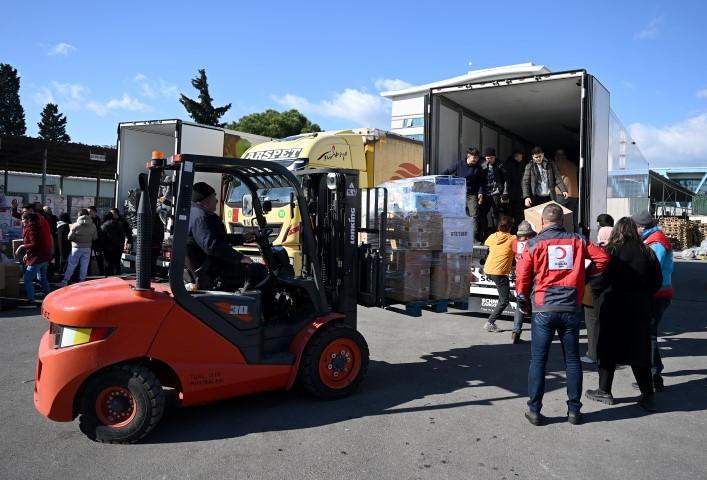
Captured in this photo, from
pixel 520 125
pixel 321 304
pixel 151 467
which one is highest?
pixel 520 125

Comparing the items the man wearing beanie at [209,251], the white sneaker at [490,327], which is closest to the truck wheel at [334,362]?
the man wearing beanie at [209,251]

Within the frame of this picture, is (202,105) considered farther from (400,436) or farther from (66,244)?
(400,436)

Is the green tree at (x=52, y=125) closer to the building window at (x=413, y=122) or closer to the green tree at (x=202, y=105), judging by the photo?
the green tree at (x=202, y=105)

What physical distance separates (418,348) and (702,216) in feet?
145

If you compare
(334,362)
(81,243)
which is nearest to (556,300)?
(334,362)

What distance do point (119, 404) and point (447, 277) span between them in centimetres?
348

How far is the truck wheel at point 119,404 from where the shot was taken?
13.6 feet

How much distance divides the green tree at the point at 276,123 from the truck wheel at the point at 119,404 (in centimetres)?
3139

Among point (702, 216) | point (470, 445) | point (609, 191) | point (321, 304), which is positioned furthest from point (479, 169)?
point (702, 216)

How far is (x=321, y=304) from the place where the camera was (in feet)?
17.4

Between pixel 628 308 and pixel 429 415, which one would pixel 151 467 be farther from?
pixel 628 308

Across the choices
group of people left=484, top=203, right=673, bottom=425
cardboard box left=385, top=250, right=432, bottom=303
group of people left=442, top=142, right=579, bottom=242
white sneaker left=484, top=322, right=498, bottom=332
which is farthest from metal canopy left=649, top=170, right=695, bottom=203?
cardboard box left=385, top=250, right=432, bottom=303

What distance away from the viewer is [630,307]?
200 inches

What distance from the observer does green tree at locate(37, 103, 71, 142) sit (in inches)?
1946
